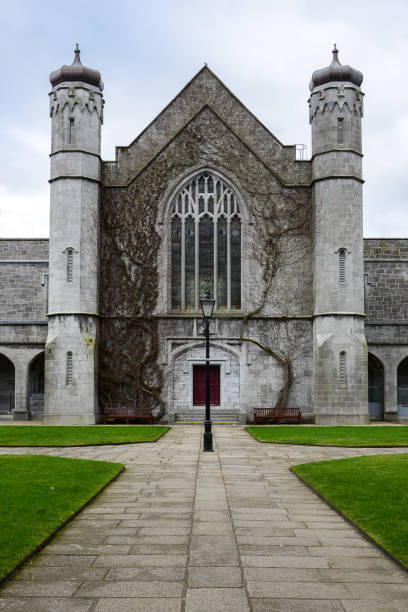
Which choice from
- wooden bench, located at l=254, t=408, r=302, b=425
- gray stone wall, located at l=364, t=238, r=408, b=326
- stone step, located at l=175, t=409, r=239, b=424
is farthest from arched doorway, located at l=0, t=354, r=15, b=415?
gray stone wall, located at l=364, t=238, r=408, b=326

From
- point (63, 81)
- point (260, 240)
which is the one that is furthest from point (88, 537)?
point (63, 81)

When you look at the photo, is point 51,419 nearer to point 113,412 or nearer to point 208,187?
point 113,412

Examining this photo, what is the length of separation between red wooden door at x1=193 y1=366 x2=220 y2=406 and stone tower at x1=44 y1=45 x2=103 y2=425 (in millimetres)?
4243

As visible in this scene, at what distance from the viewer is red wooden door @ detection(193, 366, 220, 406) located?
2870cm

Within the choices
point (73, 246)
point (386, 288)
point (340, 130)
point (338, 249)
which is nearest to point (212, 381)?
point (338, 249)

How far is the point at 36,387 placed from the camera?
32.8m

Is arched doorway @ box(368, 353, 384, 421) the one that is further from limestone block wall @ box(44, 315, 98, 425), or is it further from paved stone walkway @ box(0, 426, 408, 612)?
paved stone walkway @ box(0, 426, 408, 612)

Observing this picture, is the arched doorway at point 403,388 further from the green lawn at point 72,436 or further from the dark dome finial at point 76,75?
the dark dome finial at point 76,75

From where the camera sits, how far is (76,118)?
2839 centimetres

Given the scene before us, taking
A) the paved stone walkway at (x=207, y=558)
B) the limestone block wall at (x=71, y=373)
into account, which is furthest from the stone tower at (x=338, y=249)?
the paved stone walkway at (x=207, y=558)

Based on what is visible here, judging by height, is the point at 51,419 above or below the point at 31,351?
below

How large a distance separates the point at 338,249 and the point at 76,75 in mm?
13090

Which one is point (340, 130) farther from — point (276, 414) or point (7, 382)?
point (7, 382)

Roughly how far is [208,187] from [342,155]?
5.80 m
